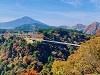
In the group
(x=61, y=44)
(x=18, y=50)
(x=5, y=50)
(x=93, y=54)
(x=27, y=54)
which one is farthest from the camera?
(x=61, y=44)

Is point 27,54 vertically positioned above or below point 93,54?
below

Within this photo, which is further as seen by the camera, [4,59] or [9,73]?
A: [4,59]

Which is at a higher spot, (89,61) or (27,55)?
(89,61)

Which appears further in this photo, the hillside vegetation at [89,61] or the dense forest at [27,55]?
the dense forest at [27,55]

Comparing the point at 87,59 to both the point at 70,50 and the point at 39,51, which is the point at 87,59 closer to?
the point at 39,51

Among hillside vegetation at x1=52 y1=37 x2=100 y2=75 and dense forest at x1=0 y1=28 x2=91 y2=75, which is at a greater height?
hillside vegetation at x1=52 y1=37 x2=100 y2=75

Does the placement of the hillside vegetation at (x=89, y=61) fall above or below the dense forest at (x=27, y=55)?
above

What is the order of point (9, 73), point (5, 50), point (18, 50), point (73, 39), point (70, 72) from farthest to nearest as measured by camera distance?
point (73, 39), point (5, 50), point (18, 50), point (9, 73), point (70, 72)

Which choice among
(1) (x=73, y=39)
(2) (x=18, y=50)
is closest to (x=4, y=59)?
(2) (x=18, y=50)

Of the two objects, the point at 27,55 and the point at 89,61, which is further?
the point at 27,55

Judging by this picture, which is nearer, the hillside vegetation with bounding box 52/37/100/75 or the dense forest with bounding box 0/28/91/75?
the hillside vegetation with bounding box 52/37/100/75
